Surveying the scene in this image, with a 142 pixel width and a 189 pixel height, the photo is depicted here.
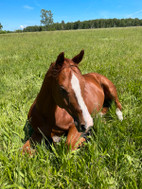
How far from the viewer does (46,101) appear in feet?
6.71

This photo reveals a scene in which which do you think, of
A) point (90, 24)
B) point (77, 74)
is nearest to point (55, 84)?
point (77, 74)

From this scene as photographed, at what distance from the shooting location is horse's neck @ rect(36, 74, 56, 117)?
6.44 ft

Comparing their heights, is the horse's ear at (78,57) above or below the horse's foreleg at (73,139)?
above

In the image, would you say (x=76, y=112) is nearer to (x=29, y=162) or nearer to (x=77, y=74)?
(x=77, y=74)

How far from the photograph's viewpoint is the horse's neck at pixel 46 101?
1964 mm

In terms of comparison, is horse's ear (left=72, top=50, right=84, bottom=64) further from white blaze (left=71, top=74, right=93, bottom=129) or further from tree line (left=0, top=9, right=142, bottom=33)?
tree line (left=0, top=9, right=142, bottom=33)

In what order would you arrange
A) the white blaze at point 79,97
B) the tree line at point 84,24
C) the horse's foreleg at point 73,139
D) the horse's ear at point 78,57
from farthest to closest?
1. the tree line at point 84,24
2. the horse's foreleg at point 73,139
3. the horse's ear at point 78,57
4. the white blaze at point 79,97

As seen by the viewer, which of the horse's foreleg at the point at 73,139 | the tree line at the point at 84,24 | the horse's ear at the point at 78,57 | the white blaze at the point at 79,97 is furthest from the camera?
the tree line at the point at 84,24

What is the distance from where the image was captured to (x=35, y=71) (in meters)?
5.69

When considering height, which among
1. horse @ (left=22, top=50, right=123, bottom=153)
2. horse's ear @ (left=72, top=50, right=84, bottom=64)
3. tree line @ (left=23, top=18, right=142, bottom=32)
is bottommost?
horse @ (left=22, top=50, right=123, bottom=153)

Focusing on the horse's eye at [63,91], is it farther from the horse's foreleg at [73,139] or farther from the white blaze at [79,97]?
the horse's foreleg at [73,139]

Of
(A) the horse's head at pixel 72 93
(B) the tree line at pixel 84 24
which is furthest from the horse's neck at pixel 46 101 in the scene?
(B) the tree line at pixel 84 24

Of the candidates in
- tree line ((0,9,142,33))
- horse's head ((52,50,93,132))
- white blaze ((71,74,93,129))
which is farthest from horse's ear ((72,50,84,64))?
tree line ((0,9,142,33))

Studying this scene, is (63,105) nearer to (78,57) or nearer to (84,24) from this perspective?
(78,57)
